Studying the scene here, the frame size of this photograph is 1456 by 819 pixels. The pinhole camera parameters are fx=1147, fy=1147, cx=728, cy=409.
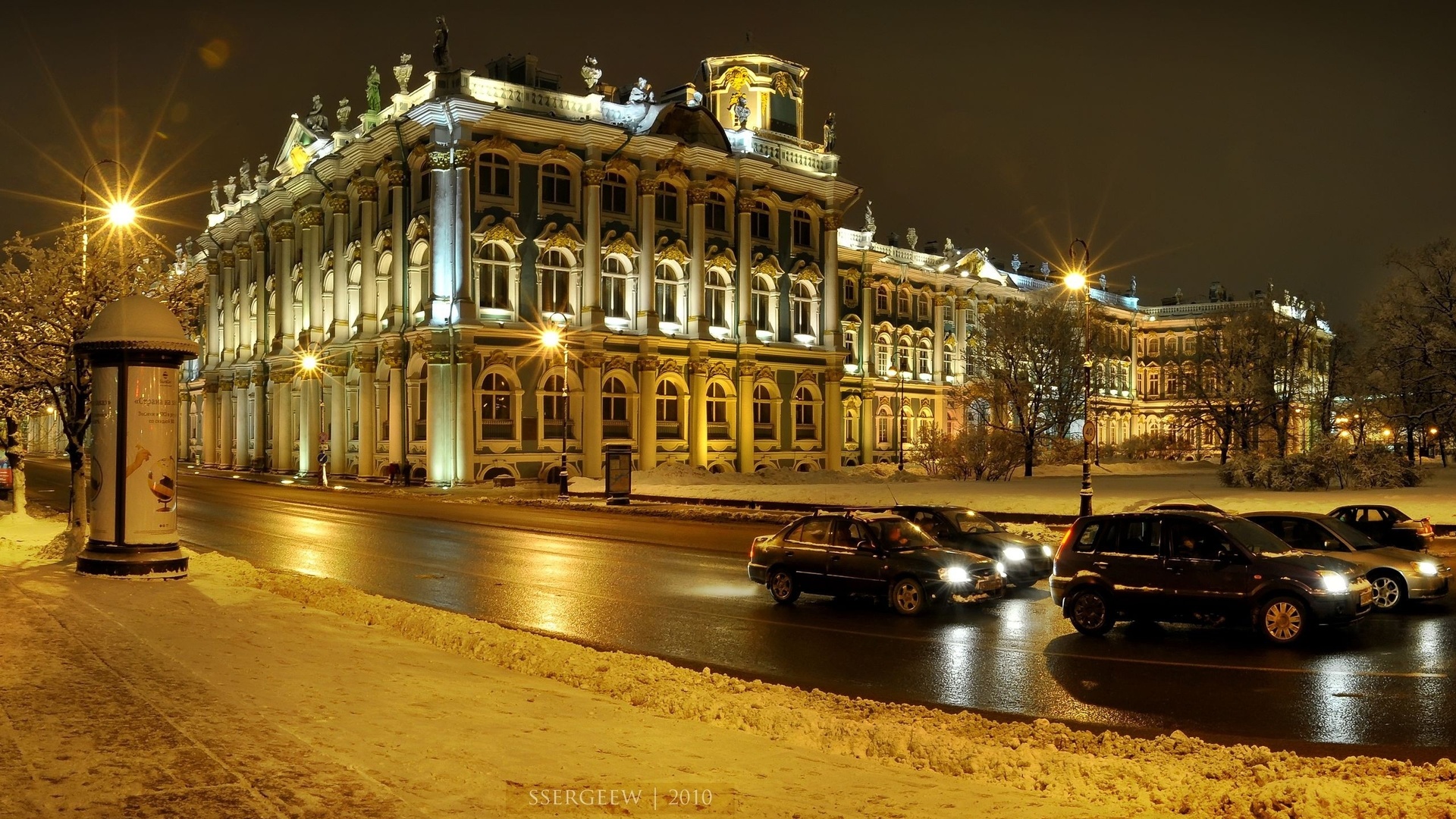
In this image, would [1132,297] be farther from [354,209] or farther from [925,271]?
[354,209]

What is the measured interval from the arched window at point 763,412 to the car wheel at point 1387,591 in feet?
144

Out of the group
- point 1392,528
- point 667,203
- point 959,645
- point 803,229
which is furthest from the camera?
point 803,229

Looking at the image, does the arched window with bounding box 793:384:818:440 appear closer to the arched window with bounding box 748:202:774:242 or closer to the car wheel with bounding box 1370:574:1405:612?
the arched window with bounding box 748:202:774:242

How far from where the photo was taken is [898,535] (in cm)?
1656

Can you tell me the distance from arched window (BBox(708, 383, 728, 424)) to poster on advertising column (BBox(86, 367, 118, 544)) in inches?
1616

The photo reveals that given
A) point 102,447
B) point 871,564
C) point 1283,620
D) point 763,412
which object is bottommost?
point 1283,620

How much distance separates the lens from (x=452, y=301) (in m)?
48.1

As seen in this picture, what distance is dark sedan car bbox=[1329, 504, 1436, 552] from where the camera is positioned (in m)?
20.6

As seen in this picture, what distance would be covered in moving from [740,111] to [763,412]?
A: 54.2ft

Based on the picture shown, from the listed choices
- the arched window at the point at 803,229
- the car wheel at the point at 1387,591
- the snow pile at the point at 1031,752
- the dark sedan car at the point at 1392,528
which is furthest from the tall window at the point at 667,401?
the snow pile at the point at 1031,752

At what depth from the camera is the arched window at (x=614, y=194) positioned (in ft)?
176

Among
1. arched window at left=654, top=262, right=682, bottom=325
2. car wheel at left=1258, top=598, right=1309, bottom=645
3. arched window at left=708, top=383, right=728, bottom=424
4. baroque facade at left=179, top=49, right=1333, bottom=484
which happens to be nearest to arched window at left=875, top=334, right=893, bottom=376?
baroque facade at left=179, top=49, right=1333, bottom=484

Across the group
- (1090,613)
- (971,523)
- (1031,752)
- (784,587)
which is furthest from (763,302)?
(1031,752)

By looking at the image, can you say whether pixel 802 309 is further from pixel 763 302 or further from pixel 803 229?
pixel 803 229
